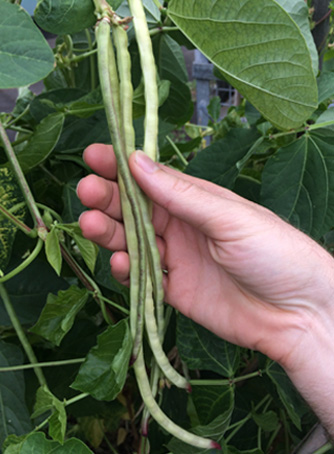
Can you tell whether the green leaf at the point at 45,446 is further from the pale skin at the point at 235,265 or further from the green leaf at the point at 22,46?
the green leaf at the point at 22,46

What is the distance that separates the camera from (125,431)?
1005 millimetres

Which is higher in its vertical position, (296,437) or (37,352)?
(37,352)

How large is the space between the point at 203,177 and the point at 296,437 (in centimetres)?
47

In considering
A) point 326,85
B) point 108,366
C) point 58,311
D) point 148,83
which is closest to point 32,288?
point 58,311

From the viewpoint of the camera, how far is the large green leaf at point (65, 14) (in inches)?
15.6

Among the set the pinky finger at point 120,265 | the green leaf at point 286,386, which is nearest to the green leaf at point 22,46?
the pinky finger at point 120,265

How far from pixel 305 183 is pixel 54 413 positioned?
393 mm

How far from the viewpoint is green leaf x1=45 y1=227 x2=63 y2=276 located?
1.45ft

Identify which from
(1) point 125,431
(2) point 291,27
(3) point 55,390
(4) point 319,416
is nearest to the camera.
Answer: (2) point 291,27

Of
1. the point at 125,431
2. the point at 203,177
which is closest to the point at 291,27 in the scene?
the point at 203,177

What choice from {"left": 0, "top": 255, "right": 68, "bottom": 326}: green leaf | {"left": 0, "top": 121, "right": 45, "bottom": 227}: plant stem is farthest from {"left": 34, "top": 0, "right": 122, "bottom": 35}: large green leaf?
{"left": 0, "top": 255, "right": 68, "bottom": 326}: green leaf

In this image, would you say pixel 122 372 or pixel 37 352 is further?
pixel 37 352

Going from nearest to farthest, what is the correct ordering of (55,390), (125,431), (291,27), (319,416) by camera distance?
(291,27) → (319,416) → (55,390) → (125,431)

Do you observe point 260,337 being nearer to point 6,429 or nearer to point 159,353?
point 159,353
